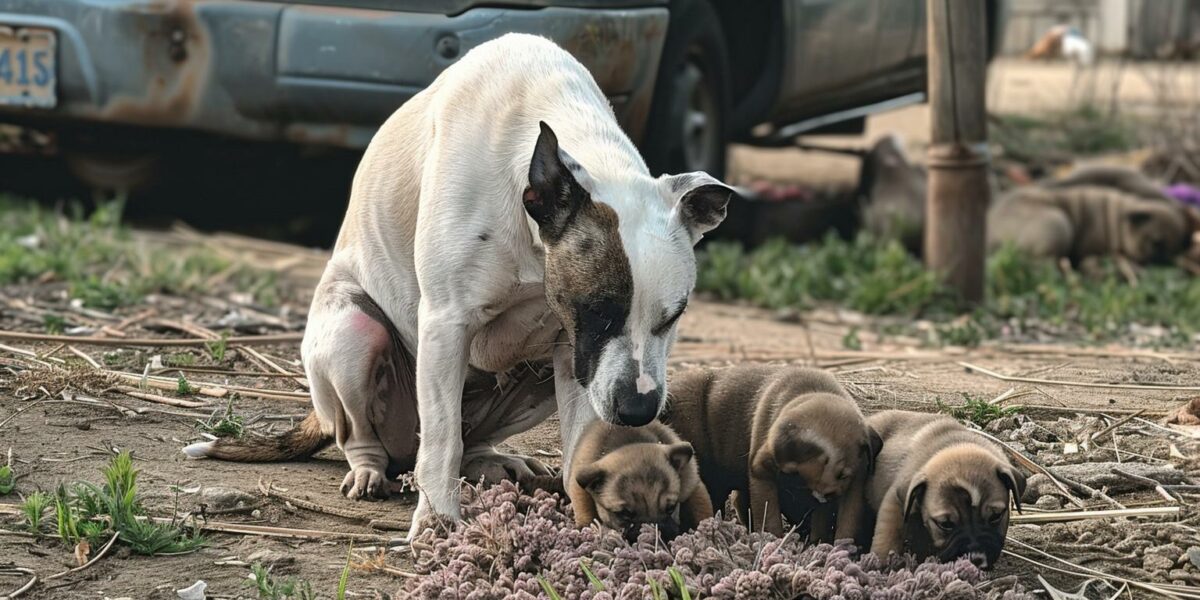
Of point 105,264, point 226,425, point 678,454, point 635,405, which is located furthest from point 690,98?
point 635,405

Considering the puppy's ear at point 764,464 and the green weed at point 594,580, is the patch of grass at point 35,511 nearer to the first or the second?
the green weed at point 594,580

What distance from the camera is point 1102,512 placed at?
388cm

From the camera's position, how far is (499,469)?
4.24m

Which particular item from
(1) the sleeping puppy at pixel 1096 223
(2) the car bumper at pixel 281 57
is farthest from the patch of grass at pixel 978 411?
(1) the sleeping puppy at pixel 1096 223

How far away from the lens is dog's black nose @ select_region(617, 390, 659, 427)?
3.36m

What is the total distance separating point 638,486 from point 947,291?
13.8 ft

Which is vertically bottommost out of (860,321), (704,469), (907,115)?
(907,115)

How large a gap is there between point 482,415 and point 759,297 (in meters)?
3.41

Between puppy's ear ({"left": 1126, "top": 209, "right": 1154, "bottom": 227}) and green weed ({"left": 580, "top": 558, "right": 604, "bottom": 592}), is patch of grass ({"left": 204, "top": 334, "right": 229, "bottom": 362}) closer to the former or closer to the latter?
green weed ({"left": 580, "top": 558, "right": 604, "bottom": 592})

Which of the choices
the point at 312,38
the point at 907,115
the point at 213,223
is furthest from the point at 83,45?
the point at 907,115

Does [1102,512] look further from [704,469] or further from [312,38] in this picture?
[312,38]

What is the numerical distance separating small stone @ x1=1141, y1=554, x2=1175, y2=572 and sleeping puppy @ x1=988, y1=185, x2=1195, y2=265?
5.63 metres

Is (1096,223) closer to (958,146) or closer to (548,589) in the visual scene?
(958,146)

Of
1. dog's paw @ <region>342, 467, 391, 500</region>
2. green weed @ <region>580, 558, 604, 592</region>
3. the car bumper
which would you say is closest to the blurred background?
the car bumper
